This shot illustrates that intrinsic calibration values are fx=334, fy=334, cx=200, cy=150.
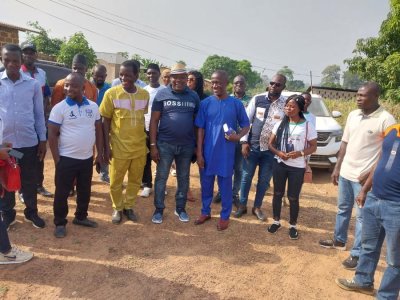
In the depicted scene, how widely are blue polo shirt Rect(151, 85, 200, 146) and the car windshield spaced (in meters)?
4.91

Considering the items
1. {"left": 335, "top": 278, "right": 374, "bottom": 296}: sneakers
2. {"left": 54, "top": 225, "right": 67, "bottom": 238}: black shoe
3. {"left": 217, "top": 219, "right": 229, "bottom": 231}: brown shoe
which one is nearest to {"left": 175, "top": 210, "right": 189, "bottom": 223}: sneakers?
{"left": 217, "top": 219, "right": 229, "bottom": 231}: brown shoe

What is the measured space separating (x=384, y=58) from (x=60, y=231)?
1502 centimetres

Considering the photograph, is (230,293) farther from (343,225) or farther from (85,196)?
(85,196)

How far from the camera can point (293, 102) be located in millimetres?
4102

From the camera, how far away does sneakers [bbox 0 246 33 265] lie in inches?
131

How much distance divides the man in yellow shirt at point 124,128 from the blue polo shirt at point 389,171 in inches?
109

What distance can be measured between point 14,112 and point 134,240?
2008 millimetres

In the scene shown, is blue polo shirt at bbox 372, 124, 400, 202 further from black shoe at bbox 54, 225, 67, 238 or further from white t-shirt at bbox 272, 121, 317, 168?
black shoe at bbox 54, 225, 67, 238

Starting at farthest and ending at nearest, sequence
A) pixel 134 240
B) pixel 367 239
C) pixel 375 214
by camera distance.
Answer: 1. pixel 134 240
2. pixel 367 239
3. pixel 375 214

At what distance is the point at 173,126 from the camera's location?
4.29m

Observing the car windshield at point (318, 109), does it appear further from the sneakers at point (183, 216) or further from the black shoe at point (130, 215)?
the black shoe at point (130, 215)

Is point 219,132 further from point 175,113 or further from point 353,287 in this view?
point 353,287

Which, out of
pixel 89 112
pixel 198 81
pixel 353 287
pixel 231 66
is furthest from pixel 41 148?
pixel 231 66

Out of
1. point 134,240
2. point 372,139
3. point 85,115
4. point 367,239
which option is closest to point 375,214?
point 367,239
